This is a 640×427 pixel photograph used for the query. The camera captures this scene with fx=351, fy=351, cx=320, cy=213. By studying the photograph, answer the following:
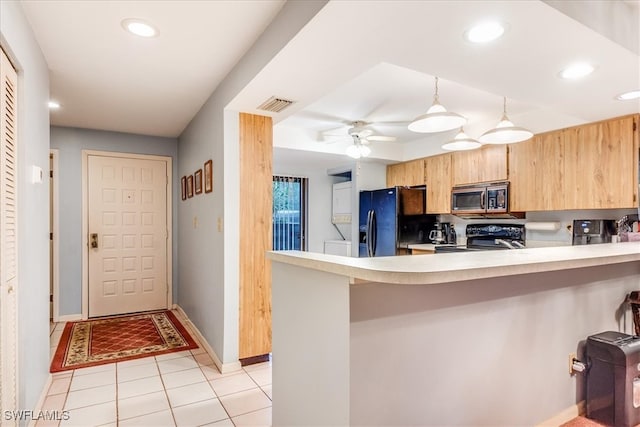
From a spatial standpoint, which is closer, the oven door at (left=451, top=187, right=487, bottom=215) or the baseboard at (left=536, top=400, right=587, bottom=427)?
the baseboard at (left=536, top=400, right=587, bottom=427)

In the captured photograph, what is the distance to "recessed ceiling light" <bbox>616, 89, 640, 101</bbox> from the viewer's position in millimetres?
2416

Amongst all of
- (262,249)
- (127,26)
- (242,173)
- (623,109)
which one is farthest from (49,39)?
(623,109)

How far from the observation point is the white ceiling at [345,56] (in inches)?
62.2

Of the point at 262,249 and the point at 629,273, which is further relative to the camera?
the point at 262,249

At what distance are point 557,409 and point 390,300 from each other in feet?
4.79

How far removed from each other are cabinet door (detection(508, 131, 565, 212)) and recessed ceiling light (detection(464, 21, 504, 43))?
237cm

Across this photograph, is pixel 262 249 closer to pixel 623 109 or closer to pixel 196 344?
pixel 196 344

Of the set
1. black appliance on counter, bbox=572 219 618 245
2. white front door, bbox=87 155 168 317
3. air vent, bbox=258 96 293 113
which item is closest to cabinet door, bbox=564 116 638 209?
black appliance on counter, bbox=572 219 618 245

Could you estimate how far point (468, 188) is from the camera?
4355 millimetres

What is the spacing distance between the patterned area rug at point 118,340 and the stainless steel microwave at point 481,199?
3.45 meters

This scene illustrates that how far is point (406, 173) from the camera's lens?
17.4ft

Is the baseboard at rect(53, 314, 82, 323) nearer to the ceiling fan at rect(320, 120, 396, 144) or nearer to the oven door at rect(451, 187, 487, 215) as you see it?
the ceiling fan at rect(320, 120, 396, 144)

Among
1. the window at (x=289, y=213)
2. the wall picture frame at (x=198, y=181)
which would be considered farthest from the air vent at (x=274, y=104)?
the window at (x=289, y=213)

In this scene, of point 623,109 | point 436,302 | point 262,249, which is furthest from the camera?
point 262,249
